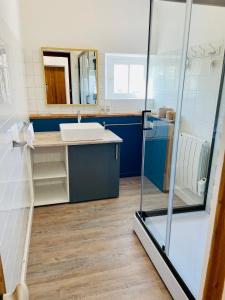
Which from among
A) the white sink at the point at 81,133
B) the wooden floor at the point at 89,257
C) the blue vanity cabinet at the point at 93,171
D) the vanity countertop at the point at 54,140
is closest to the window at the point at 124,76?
the vanity countertop at the point at 54,140

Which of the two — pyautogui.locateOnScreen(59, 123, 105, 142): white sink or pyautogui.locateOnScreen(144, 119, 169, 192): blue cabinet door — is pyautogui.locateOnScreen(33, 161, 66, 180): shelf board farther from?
pyautogui.locateOnScreen(144, 119, 169, 192): blue cabinet door

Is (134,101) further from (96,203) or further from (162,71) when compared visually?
(96,203)

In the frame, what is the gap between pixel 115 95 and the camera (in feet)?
11.2

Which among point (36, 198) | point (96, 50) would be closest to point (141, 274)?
point (36, 198)

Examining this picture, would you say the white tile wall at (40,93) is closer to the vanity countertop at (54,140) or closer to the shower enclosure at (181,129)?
the vanity countertop at (54,140)

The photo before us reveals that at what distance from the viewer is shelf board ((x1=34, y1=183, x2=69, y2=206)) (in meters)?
2.80

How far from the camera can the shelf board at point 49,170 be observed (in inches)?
107

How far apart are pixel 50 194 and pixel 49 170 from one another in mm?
330

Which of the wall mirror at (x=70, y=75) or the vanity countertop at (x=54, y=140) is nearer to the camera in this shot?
the vanity countertop at (x=54, y=140)

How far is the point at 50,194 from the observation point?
2.95 m

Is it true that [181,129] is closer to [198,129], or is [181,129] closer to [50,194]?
[198,129]

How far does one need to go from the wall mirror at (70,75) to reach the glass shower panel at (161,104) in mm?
862

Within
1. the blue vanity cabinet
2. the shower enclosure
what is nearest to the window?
the shower enclosure

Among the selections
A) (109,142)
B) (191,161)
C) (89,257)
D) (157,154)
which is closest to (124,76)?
(109,142)
